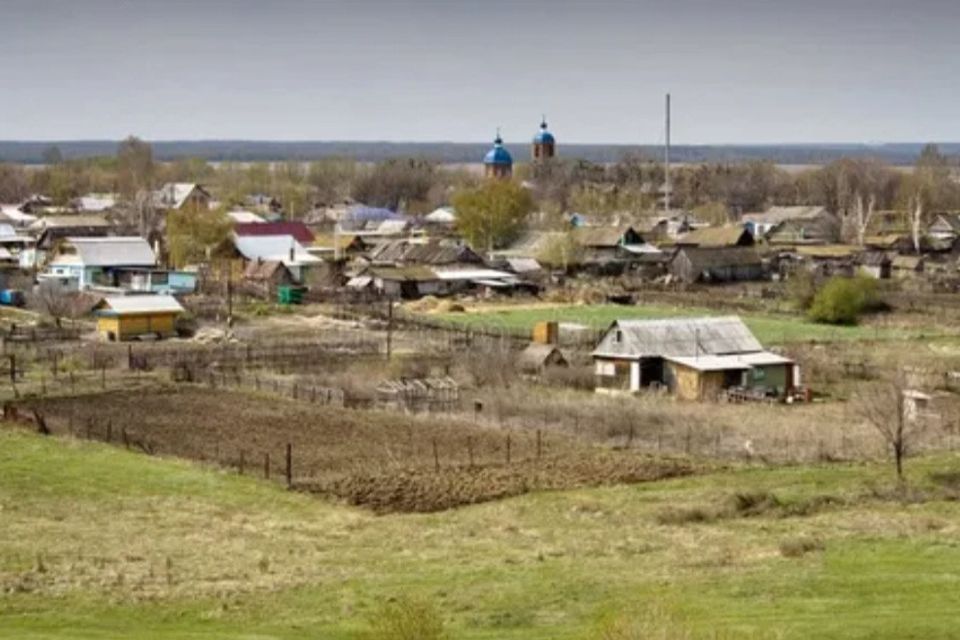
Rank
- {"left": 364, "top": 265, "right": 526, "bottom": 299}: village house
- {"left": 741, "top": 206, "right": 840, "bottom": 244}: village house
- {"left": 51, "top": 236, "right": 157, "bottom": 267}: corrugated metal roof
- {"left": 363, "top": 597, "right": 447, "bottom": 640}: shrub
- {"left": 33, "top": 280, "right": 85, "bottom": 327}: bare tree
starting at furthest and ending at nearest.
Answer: {"left": 741, "top": 206, "right": 840, "bottom": 244}: village house
{"left": 364, "top": 265, "right": 526, "bottom": 299}: village house
{"left": 51, "top": 236, "right": 157, "bottom": 267}: corrugated metal roof
{"left": 33, "top": 280, "right": 85, "bottom": 327}: bare tree
{"left": 363, "top": 597, "right": 447, "bottom": 640}: shrub

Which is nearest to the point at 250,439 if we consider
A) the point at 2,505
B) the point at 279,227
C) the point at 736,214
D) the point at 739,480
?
the point at 2,505

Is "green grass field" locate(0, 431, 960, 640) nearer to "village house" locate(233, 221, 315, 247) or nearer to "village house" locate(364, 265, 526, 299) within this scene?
"village house" locate(364, 265, 526, 299)

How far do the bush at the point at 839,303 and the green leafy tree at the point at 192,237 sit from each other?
81.5 ft

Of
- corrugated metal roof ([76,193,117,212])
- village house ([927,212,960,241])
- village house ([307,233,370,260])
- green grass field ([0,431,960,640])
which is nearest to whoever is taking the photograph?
green grass field ([0,431,960,640])

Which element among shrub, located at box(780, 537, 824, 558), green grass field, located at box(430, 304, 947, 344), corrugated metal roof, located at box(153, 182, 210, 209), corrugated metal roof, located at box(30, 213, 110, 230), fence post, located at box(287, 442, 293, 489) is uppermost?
corrugated metal roof, located at box(153, 182, 210, 209)

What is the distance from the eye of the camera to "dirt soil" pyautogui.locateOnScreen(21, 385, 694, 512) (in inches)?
1048

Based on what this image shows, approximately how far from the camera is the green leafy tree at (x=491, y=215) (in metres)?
79.4

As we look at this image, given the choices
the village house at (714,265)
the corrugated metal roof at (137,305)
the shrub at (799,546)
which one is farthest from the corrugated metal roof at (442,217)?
the shrub at (799,546)

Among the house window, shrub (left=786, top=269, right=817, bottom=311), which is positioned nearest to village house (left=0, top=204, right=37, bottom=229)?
shrub (left=786, top=269, right=817, bottom=311)

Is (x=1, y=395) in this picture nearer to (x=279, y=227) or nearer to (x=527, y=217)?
(x=279, y=227)

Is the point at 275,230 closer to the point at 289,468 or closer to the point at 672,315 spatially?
the point at 672,315

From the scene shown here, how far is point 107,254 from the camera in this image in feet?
196

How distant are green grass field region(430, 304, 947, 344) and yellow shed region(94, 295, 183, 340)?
29.8 ft

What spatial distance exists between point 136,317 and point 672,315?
1746cm
